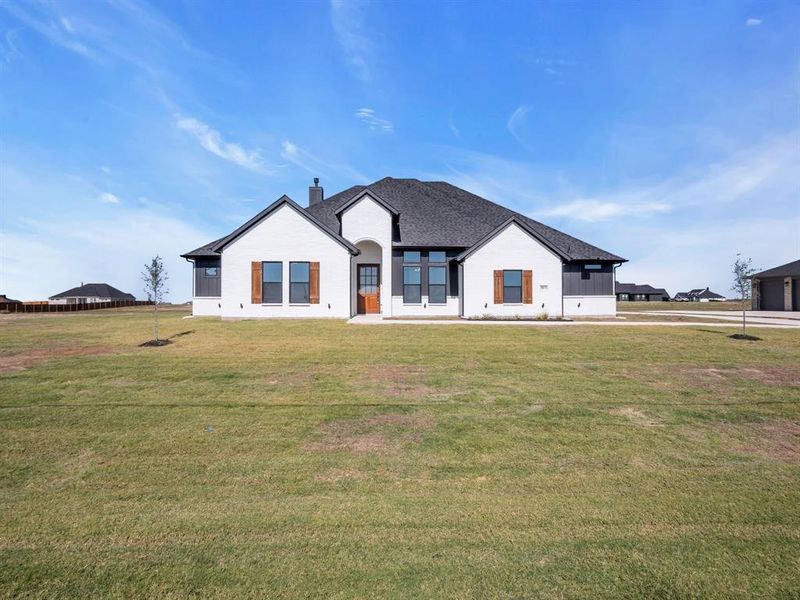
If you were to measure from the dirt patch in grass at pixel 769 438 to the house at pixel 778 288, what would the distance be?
3543cm

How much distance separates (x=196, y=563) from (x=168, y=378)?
678cm

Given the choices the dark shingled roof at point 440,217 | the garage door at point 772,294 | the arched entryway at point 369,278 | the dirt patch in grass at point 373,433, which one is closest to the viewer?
the dirt patch in grass at point 373,433

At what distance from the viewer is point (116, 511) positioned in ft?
13.6

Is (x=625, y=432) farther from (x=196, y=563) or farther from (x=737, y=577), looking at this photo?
(x=196, y=563)

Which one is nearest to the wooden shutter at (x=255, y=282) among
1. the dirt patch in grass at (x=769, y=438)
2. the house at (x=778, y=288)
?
the dirt patch in grass at (x=769, y=438)

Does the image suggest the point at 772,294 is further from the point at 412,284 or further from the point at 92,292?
the point at 92,292

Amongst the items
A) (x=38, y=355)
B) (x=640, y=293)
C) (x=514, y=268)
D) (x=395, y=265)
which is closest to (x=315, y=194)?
(x=395, y=265)

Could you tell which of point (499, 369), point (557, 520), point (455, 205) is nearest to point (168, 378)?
point (499, 369)

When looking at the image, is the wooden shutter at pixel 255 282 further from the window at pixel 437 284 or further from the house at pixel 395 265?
the window at pixel 437 284

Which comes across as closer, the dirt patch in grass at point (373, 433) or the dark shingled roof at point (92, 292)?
the dirt patch in grass at point (373, 433)

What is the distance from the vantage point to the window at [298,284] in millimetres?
20734

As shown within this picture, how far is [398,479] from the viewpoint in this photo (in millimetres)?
4867

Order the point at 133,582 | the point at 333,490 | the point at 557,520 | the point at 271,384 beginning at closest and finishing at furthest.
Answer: the point at 133,582 → the point at 557,520 → the point at 333,490 → the point at 271,384

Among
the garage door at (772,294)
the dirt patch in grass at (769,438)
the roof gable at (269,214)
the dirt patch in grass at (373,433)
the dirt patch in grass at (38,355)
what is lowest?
the dirt patch in grass at (769,438)
